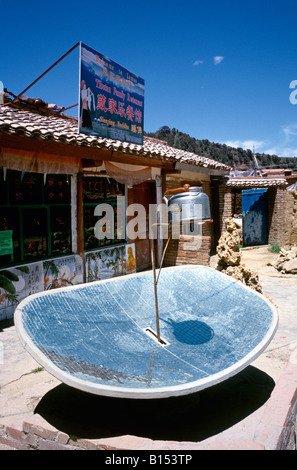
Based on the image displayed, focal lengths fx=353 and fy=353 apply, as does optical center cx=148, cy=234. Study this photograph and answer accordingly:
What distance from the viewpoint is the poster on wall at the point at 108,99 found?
21.8ft

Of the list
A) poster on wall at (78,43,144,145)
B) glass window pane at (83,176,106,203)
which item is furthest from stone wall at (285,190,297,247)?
glass window pane at (83,176,106,203)

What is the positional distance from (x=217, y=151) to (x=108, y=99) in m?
29.5

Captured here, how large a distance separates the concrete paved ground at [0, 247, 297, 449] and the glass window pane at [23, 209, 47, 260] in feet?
7.40

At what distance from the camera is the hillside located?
3293 centimetres

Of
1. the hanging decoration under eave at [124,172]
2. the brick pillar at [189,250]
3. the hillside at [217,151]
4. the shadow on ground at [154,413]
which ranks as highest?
the hillside at [217,151]

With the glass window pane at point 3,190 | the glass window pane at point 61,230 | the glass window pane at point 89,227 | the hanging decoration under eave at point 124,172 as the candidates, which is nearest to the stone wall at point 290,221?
the hanging decoration under eave at point 124,172

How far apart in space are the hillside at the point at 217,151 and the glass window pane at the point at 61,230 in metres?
25.0

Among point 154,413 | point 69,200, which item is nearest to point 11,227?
point 69,200

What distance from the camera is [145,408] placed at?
3432 mm

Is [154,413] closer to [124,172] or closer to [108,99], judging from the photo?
[124,172]

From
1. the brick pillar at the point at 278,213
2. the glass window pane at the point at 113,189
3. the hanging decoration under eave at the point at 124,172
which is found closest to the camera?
the hanging decoration under eave at the point at 124,172

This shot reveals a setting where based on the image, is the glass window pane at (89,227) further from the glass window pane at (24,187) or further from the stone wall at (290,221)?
the stone wall at (290,221)

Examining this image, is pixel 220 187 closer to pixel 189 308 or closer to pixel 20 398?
pixel 189 308

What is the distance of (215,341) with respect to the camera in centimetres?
349
